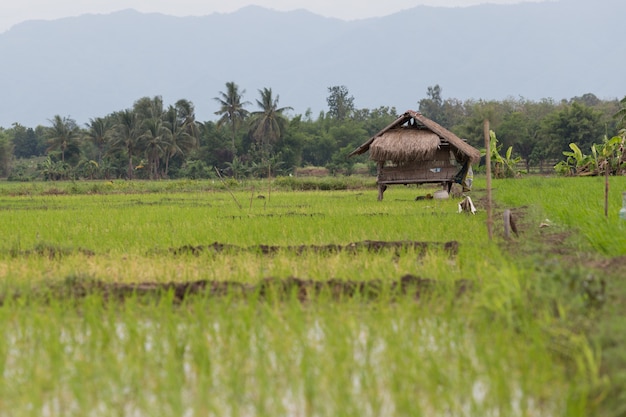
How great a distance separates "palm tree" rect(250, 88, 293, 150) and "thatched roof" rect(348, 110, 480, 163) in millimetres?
24259

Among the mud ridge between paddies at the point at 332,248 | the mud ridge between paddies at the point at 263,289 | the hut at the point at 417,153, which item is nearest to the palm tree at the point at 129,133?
the hut at the point at 417,153

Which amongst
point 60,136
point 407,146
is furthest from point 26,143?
point 407,146

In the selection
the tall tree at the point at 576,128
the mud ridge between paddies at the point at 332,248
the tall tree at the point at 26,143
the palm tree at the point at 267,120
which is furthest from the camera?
the tall tree at the point at 26,143

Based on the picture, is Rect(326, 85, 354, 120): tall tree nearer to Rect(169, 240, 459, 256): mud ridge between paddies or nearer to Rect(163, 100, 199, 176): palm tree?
Rect(163, 100, 199, 176): palm tree

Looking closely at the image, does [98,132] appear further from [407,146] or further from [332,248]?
[332,248]

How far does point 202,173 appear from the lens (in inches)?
1479

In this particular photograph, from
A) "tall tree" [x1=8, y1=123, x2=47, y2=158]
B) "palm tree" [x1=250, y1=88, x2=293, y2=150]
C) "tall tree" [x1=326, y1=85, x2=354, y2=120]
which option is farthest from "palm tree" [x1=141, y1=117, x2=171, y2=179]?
"tall tree" [x1=8, y1=123, x2=47, y2=158]

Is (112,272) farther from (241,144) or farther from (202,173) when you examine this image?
(241,144)

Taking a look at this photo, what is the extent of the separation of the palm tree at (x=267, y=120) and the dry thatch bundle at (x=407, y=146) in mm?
24408

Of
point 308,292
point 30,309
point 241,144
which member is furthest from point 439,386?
point 241,144

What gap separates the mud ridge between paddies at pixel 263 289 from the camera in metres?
4.11

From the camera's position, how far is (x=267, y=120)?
3981cm

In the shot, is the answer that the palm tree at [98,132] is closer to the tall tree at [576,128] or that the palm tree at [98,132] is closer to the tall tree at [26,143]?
the tall tree at [26,143]

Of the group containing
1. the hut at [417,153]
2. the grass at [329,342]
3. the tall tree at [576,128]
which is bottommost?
the grass at [329,342]
